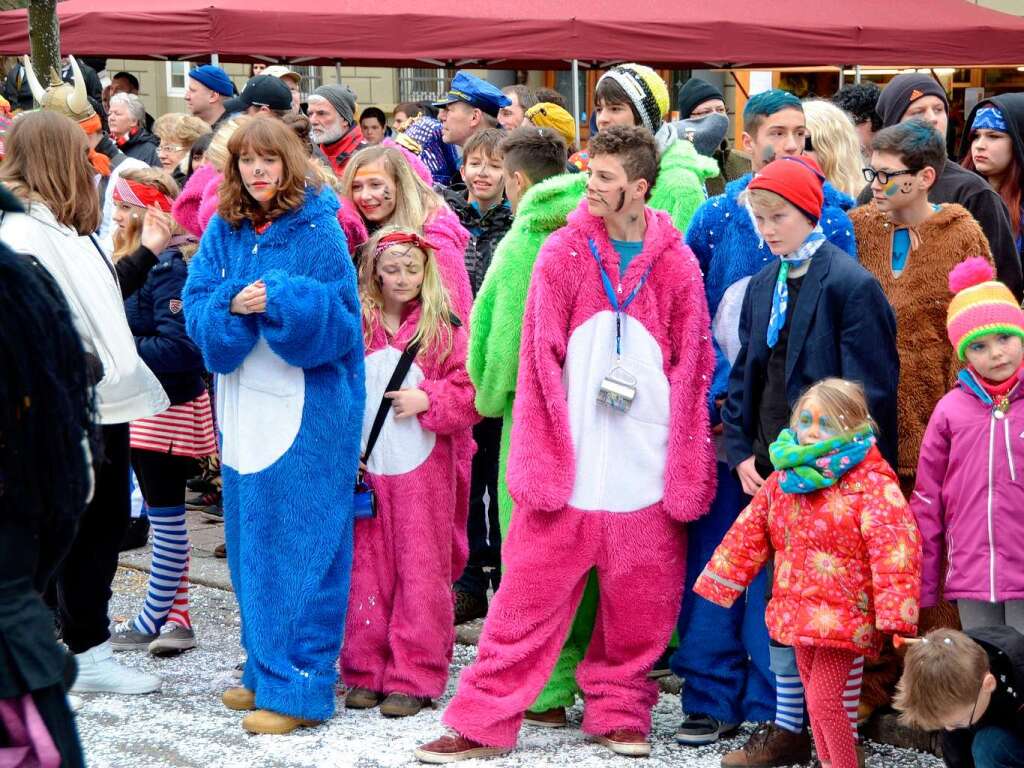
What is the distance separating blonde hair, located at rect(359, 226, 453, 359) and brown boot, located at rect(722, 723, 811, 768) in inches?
67.9

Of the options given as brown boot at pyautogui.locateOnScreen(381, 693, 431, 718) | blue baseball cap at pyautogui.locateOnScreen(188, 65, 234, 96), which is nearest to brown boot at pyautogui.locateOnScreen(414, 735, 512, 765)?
brown boot at pyautogui.locateOnScreen(381, 693, 431, 718)

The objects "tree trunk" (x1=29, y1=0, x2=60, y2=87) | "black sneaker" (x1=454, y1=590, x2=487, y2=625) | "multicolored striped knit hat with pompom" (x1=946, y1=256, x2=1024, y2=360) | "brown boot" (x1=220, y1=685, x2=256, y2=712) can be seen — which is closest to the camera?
"multicolored striped knit hat with pompom" (x1=946, y1=256, x2=1024, y2=360)

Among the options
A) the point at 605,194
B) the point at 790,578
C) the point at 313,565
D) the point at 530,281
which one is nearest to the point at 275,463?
the point at 313,565

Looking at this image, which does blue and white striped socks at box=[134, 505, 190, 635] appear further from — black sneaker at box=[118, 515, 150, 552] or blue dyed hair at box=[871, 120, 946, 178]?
blue dyed hair at box=[871, 120, 946, 178]

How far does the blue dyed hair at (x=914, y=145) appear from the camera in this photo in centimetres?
477

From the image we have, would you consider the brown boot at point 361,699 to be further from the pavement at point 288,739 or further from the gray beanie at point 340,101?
the gray beanie at point 340,101

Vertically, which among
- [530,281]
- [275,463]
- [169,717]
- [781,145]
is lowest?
[169,717]

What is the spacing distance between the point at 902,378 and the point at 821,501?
0.79 metres

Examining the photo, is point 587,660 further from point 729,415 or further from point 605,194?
point 605,194

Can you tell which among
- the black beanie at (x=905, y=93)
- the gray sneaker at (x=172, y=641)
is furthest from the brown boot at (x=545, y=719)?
the black beanie at (x=905, y=93)

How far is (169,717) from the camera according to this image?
205 inches

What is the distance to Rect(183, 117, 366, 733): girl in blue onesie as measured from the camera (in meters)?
4.98

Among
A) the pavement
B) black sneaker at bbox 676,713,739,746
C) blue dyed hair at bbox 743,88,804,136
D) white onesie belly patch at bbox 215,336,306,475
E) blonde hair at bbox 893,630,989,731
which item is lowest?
the pavement

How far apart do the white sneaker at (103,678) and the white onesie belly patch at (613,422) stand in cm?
190
